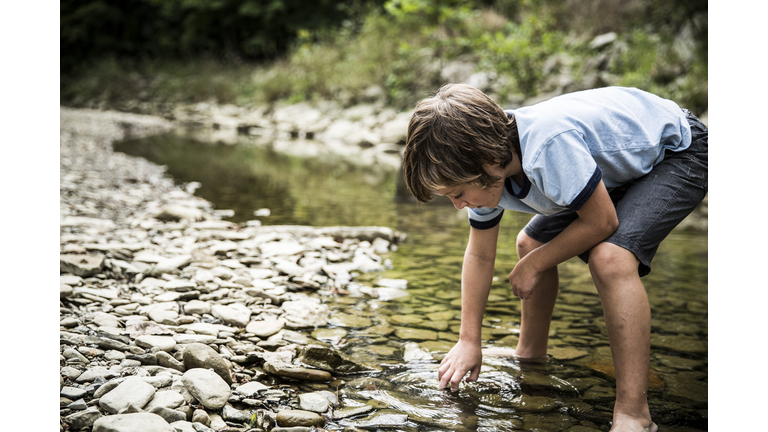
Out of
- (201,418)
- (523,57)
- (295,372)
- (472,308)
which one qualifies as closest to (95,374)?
(201,418)

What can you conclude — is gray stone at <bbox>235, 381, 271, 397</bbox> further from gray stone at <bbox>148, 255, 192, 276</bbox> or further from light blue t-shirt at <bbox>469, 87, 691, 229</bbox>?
gray stone at <bbox>148, 255, 192, 276</bbox>

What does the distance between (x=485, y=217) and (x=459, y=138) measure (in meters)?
0.40

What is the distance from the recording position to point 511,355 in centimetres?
209

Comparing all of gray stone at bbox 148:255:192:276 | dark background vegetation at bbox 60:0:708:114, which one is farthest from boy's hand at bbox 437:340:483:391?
dark background vegetation at bbox 60:0:708:114

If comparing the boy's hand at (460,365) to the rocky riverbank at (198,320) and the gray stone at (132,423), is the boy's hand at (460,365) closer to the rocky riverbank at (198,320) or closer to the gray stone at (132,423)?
the rocky riverbank at (198,320)

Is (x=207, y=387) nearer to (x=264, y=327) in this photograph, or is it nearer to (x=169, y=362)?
(x=169, y=362)

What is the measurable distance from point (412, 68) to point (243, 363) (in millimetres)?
10916

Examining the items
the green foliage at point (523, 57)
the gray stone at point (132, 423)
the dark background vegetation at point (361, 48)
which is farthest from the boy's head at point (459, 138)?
the green foliage at point (523, 57)

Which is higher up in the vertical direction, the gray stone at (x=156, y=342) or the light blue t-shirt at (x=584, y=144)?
the light blue t-shirt at (x=584, y=144)

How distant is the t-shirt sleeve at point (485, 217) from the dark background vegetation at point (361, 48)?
6.30m

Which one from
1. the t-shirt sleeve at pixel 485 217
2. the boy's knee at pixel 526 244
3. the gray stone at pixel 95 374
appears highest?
the t-shirt sleeve at pixel 485 217

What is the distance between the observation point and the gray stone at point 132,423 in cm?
133

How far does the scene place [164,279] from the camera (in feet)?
8.38
